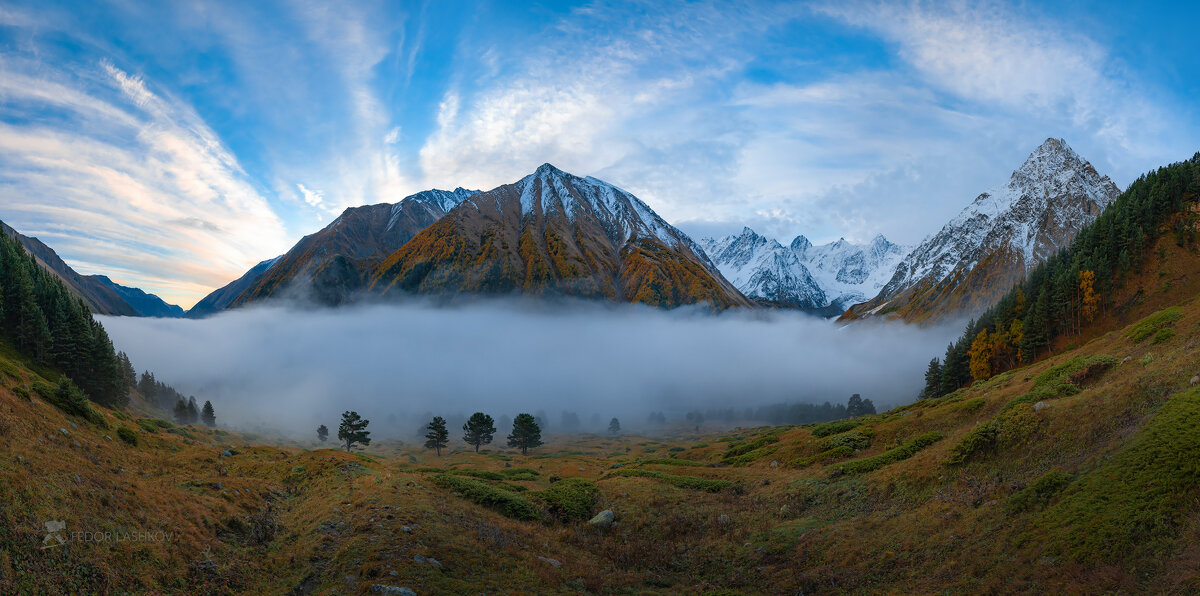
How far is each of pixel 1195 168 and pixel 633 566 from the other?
149 m

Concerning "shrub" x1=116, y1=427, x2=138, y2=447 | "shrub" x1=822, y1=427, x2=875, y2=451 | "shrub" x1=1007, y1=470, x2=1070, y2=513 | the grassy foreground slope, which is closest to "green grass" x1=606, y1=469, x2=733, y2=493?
the grassy foreground slope

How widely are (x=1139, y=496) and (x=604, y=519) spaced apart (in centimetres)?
2335

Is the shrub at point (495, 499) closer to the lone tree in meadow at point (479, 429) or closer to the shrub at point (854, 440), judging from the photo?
the shrub at point (854, 440)

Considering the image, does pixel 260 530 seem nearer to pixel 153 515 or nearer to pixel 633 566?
pixel 153 515

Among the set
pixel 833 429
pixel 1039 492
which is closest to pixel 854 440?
pixel 833 429

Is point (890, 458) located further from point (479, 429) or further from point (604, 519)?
point (479, 429)

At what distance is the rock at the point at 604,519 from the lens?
28.6m

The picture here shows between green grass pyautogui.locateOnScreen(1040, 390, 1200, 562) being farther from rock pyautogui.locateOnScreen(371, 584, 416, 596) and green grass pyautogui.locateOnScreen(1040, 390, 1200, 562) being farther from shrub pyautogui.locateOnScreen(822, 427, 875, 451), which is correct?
shrub pyautogui.locateOnScreen(822, 427, 875, 451)

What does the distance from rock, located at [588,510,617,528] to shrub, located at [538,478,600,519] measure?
165 cm

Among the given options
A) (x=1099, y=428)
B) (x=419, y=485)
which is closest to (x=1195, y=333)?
(x=1099, y=428)

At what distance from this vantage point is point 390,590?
15.7m

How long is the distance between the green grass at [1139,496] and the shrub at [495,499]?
2479 centimetres

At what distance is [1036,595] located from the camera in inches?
527

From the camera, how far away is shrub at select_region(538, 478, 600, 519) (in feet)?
102
